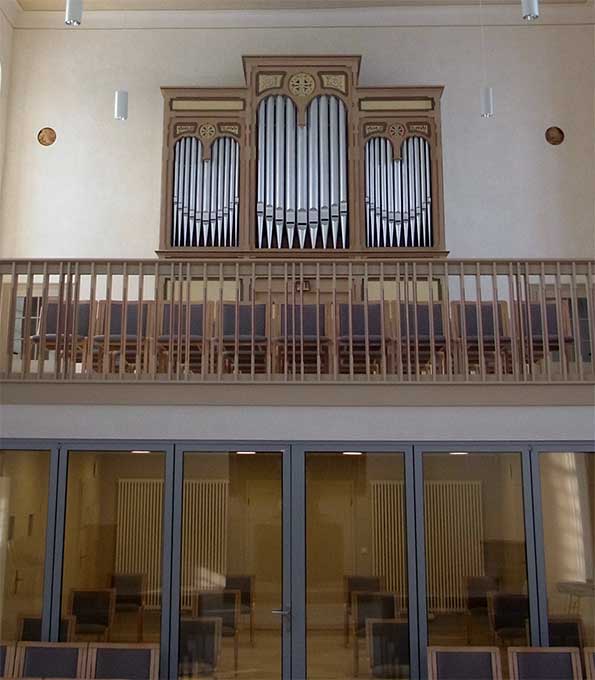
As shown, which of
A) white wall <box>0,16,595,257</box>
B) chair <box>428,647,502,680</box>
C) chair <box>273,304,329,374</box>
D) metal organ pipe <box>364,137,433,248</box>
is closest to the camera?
chair <box>428,647,502,680</box>

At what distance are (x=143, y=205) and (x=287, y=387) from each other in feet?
15.5

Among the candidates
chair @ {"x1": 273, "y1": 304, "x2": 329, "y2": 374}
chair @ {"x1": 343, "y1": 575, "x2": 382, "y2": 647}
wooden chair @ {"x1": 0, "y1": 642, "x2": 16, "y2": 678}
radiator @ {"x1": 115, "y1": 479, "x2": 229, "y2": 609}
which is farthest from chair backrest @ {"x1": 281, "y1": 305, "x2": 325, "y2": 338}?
wooden chair @ {"x1": 0, "y1": 642, "x2": 16, "y2": 678}

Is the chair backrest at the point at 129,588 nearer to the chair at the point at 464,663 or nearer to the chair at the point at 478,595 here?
the chair at the point at 464,663

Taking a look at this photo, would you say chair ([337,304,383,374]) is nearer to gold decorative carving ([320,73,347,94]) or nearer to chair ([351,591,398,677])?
chair ([351,591,398,677])

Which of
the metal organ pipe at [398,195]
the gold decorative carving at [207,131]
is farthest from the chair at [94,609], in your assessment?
the gold decorative carving at [207,131]

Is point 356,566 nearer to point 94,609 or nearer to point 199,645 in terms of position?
point 199,645

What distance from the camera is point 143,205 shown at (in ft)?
34.8

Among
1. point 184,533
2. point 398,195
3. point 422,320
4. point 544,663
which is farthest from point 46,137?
point 544,663

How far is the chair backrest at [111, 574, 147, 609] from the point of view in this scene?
6574 millimetres

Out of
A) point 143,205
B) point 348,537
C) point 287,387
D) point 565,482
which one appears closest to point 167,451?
point 287,387

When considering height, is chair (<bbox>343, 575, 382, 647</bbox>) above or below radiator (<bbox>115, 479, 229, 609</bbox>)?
below

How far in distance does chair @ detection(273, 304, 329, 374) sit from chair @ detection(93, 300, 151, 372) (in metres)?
1.17

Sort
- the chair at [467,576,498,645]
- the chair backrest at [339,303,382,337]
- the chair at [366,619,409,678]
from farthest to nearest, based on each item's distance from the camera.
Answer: the chair backrest at [339,303,382,337], the chair at [467,576,498,645], the chair at [366,619,409,678]

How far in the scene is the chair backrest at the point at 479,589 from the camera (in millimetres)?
6559
